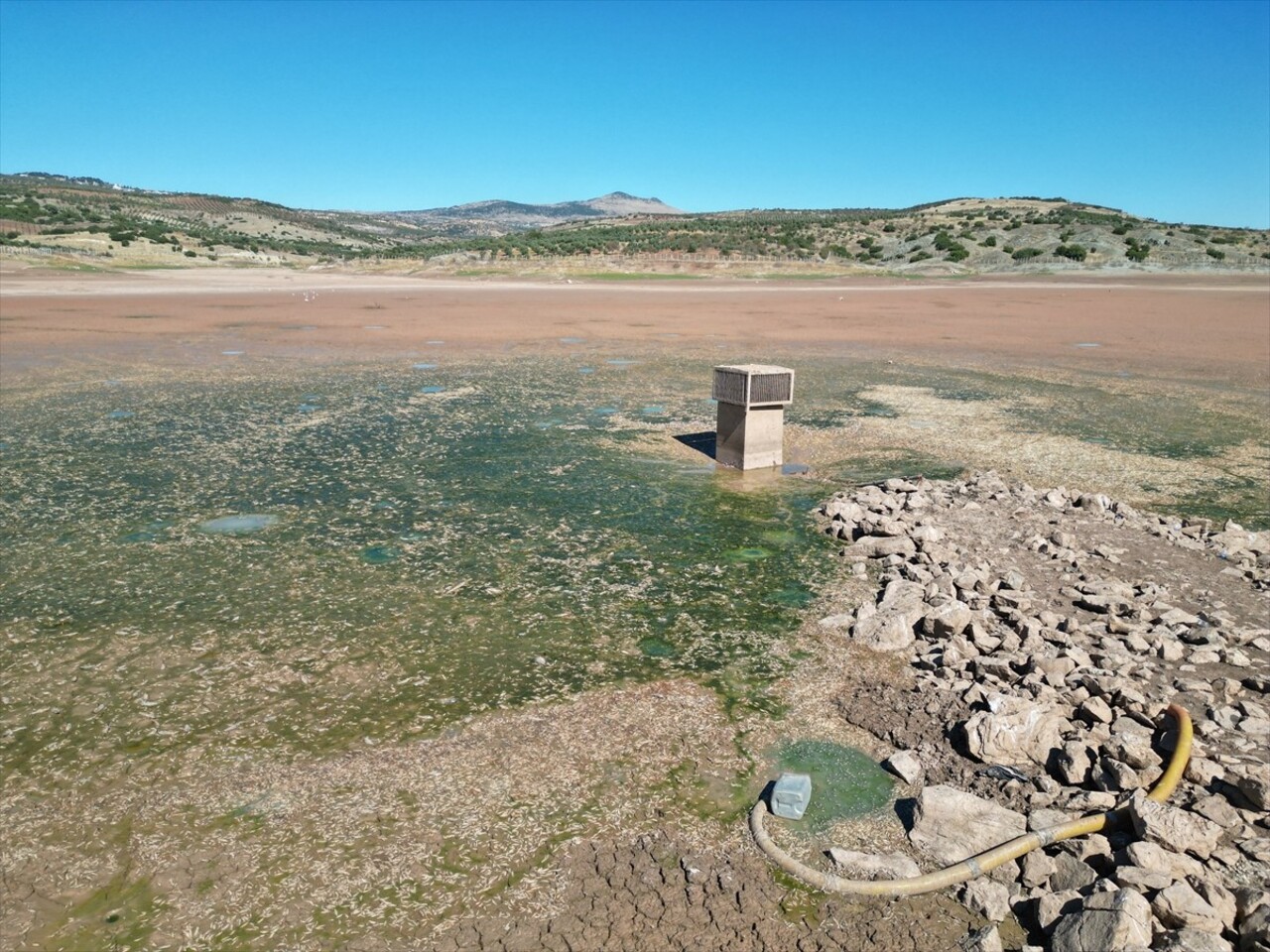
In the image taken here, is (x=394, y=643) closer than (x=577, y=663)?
No

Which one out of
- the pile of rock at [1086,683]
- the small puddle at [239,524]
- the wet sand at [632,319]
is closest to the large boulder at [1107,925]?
the pile of rock at [1086,683]

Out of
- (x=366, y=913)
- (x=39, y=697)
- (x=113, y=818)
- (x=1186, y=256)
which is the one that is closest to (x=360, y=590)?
(x=39, y=697)

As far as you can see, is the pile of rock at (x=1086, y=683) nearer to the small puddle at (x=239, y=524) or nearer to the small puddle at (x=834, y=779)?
the small puddle at (x=834, y=779)

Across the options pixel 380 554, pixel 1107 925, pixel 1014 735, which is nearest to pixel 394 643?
pixel 380 554

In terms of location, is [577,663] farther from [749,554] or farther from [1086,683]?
[1086,683]

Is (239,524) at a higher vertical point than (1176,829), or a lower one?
lower

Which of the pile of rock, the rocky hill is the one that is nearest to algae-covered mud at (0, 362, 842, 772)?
the pile of rock
